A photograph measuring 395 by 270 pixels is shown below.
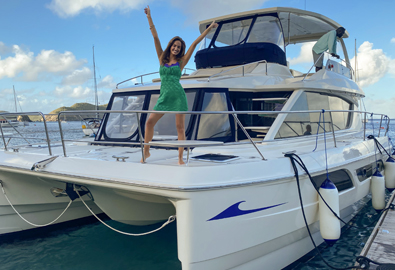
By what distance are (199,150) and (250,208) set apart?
1123 mm

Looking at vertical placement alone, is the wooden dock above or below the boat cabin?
below

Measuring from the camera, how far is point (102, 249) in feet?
15.6

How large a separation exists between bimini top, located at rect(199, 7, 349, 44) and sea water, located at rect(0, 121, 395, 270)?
3999mm

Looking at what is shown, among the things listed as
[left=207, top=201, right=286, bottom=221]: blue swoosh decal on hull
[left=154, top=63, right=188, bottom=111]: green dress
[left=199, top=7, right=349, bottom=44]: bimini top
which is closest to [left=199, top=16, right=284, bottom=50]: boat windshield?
[left=199, top=7, right=349, bottom=44]: bimini top

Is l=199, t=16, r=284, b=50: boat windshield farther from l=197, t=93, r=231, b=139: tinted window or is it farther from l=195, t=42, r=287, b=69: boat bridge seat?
l=197, t=93, r=231, b=139: tinted window

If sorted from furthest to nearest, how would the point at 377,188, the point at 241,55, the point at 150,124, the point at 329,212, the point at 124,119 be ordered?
the point at 241,55 → the point at 377,188 → the point at 124,119 → the point at 329,212 → the point at 150,124

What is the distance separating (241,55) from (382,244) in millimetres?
3833

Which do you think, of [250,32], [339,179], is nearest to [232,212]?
[339,179]

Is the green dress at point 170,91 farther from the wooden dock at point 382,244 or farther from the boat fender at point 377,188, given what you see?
the boat fender at point 377,188

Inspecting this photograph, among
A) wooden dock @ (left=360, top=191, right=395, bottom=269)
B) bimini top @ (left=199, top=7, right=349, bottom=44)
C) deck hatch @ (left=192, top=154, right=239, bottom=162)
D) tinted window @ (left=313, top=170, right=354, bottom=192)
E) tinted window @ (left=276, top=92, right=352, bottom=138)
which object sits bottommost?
wooden dock @ (left=360, top=191, right=395, bottom=269)

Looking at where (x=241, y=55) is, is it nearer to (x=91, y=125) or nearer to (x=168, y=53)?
(x=168, y=53)

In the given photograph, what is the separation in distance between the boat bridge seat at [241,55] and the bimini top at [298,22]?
72 centimetres

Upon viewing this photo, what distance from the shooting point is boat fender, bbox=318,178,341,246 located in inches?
150

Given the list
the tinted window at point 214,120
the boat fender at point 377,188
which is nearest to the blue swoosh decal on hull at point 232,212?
the tinted window at point 214,120
